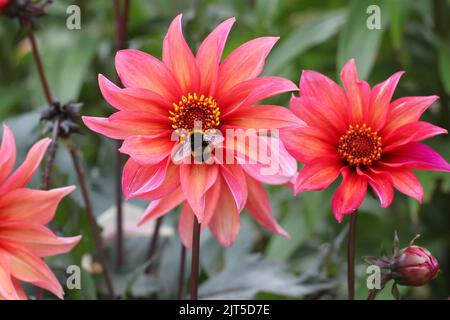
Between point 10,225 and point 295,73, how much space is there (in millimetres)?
694

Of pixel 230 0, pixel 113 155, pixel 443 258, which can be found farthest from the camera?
pixel 230 0

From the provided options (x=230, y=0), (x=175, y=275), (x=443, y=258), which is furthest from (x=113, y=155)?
(x=230, y=0)

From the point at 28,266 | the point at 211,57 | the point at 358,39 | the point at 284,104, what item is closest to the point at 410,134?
the point at 211,57

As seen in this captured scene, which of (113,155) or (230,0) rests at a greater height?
(230,0)

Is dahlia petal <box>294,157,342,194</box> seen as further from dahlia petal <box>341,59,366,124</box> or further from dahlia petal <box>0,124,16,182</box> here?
dahlia petal <box>0,124,16,182</box>

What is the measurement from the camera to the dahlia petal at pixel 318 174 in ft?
1.40

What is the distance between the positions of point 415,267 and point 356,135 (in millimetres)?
81

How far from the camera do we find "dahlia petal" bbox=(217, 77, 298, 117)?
42 centimetres

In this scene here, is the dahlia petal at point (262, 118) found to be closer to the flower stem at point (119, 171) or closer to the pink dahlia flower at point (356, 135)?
the pink dahlia flower at point (356, 135)

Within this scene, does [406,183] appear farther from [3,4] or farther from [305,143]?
[3,4]

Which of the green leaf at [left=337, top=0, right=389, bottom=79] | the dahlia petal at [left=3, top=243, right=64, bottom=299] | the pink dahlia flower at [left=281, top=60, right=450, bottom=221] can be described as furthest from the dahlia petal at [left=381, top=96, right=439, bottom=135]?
the green leaf at [left=337, top=0, right=389, bottom=79]

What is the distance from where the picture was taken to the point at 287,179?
476 millimetres

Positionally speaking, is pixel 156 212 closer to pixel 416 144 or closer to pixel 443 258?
pixel 416 144

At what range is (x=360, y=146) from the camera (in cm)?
44
